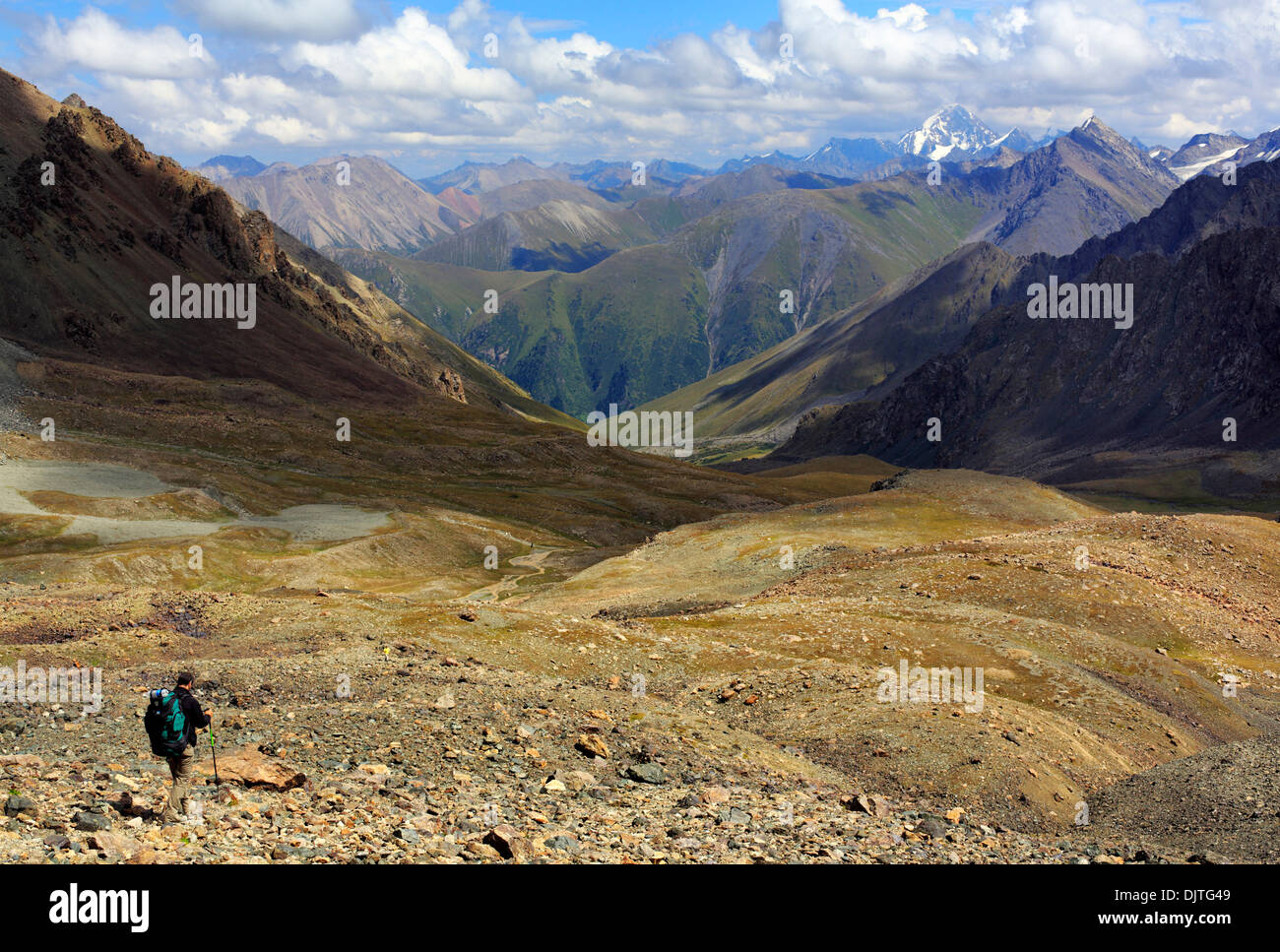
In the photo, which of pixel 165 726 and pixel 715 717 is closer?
pixel 165 726

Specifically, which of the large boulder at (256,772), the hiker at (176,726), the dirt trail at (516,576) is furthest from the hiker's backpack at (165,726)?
the dirt trail at (516,576)

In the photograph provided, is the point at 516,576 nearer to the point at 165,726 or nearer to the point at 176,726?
the point at 176,726

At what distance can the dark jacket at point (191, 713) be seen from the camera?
2097 cm

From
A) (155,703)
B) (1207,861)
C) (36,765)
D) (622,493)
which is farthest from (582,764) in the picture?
(622,493)

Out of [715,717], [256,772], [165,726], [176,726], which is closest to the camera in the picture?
Answer: [165,726]

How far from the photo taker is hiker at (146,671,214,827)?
20.7m

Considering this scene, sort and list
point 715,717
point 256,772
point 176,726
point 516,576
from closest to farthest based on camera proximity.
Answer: point 176,726
point 256,772
point 715,717
point 516,576

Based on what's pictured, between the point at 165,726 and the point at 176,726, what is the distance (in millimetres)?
239

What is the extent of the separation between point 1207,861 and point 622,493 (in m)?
129

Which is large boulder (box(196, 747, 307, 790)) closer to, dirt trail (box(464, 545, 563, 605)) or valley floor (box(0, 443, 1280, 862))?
valley floor (box(0, 443, 1280, 862))

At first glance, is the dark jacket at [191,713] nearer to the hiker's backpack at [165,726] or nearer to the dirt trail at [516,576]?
the hiker's backpack at [165,726]

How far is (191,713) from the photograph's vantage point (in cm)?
2097

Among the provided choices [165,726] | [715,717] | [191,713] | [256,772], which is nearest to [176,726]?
[165,726]

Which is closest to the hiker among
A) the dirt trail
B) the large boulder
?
the large boulder
